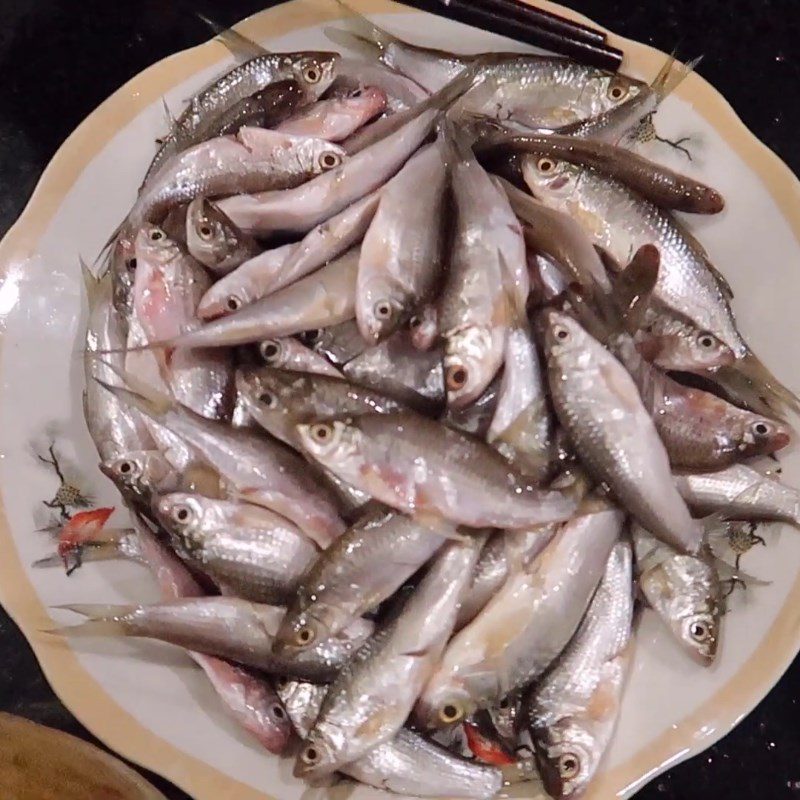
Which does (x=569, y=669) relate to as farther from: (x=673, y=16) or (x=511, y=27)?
(x=673, y=16)

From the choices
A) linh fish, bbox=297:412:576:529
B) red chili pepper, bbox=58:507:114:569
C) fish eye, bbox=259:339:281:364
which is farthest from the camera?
red chili pepper, bbox=58:507:114:569

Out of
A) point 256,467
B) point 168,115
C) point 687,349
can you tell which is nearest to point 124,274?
point 168,115

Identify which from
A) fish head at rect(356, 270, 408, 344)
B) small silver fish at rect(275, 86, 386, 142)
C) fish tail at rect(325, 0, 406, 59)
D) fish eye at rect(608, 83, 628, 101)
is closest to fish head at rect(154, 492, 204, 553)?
fish head at rect(356, 270, 408, 344)

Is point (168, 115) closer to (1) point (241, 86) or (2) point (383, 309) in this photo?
(1) point (241, 86)

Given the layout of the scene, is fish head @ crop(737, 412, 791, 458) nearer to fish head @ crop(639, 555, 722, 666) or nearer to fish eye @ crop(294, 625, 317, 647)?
fish head @ crop(639, 555, 722, 666)

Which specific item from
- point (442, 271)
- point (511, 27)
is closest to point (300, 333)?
point (442, 271)
